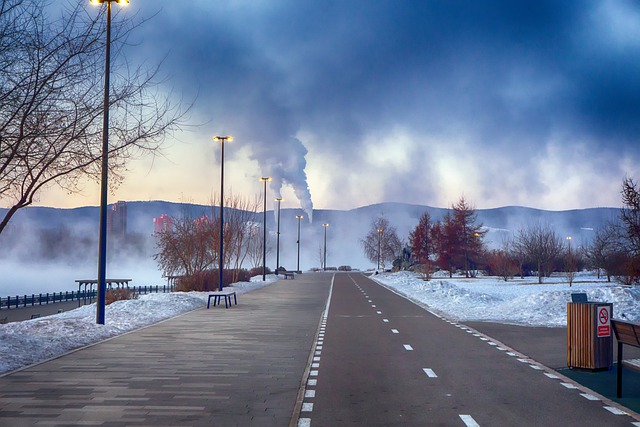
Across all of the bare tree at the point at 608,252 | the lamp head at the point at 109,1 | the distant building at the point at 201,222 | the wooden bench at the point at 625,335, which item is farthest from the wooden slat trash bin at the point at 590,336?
the bare tree at the point at 608,252

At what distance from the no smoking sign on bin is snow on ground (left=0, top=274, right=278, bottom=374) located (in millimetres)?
10662

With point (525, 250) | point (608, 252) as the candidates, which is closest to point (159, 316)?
point (608, 252)

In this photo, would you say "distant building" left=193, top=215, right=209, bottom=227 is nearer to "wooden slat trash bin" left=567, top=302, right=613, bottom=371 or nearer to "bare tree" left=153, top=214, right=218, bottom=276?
"bare tree" left=153, top=214, right=218, bottom=276

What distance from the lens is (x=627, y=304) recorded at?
2497 cm

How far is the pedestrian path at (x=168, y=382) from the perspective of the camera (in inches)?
341

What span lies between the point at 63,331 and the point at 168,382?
22.8 ft

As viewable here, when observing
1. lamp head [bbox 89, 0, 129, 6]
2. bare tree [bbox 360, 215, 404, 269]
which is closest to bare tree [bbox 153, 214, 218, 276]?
lamp head [bbox 89, 0, 129, 6]

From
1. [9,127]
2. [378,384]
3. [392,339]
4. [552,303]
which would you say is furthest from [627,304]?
[9,127]

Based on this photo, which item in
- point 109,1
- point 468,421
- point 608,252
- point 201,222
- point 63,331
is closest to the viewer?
point 468,421

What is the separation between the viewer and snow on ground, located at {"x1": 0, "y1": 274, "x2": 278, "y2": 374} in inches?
531

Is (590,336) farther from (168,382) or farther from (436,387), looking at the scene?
(168,382)

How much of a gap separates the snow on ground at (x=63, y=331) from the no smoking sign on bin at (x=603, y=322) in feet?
35.0

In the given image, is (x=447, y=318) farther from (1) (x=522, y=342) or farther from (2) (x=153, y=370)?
(2) (x=153, y=370)

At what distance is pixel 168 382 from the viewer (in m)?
11.2
